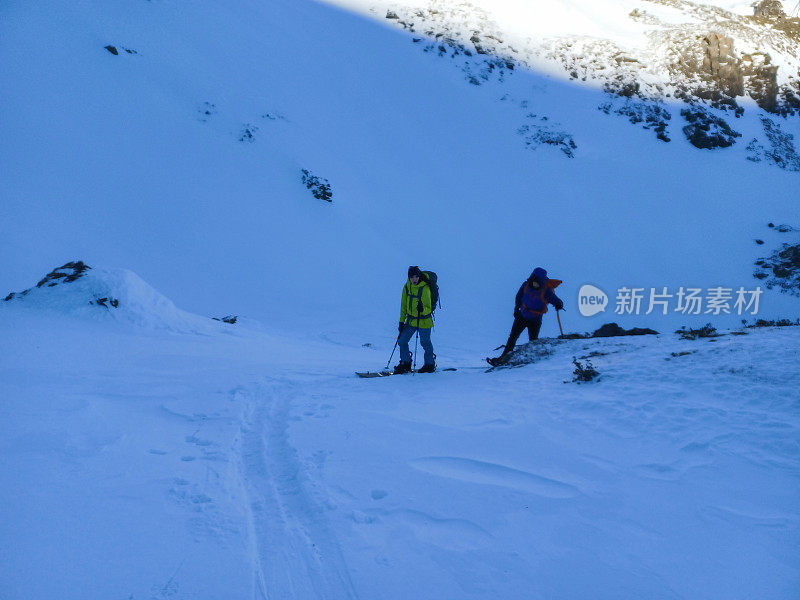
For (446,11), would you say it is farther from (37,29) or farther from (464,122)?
(37,29)

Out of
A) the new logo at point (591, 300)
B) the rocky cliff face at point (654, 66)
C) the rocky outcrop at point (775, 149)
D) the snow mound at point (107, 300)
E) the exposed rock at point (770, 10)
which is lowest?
the snow mound at point (107, 300)

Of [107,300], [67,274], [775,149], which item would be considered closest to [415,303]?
[107,300]

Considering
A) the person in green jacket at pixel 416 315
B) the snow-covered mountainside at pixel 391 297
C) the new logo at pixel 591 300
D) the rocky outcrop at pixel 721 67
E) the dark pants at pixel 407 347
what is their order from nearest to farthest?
the snow-covered mountainside at pixel 391 297 → the person in green jacket at pixel 416 315 → the dark pants at pixel 407 347 → the new logo at pixel 591 300 → the rocky outcrop at pixel 721 67

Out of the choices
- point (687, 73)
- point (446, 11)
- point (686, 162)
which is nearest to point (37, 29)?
point (446, 11)

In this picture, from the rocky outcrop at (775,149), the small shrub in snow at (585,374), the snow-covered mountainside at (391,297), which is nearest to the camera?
the snow-covered mountainside at (391,297)

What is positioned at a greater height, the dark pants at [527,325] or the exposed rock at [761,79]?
the exposed rock at [761,79]

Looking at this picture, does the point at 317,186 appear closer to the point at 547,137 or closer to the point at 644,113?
the point at 547,137

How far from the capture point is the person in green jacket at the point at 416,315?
7543 millimetres

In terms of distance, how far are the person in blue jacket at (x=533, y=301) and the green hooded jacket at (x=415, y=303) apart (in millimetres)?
1522

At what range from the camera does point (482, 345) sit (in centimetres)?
1466

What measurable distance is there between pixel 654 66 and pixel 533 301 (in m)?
34.7

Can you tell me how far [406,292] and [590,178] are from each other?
972 inches

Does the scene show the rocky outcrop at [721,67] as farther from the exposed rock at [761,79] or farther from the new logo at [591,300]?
the new logo at [591,300]

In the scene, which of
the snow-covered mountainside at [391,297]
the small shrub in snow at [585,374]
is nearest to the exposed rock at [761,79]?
the snow-covered mountainside at [391,297]
